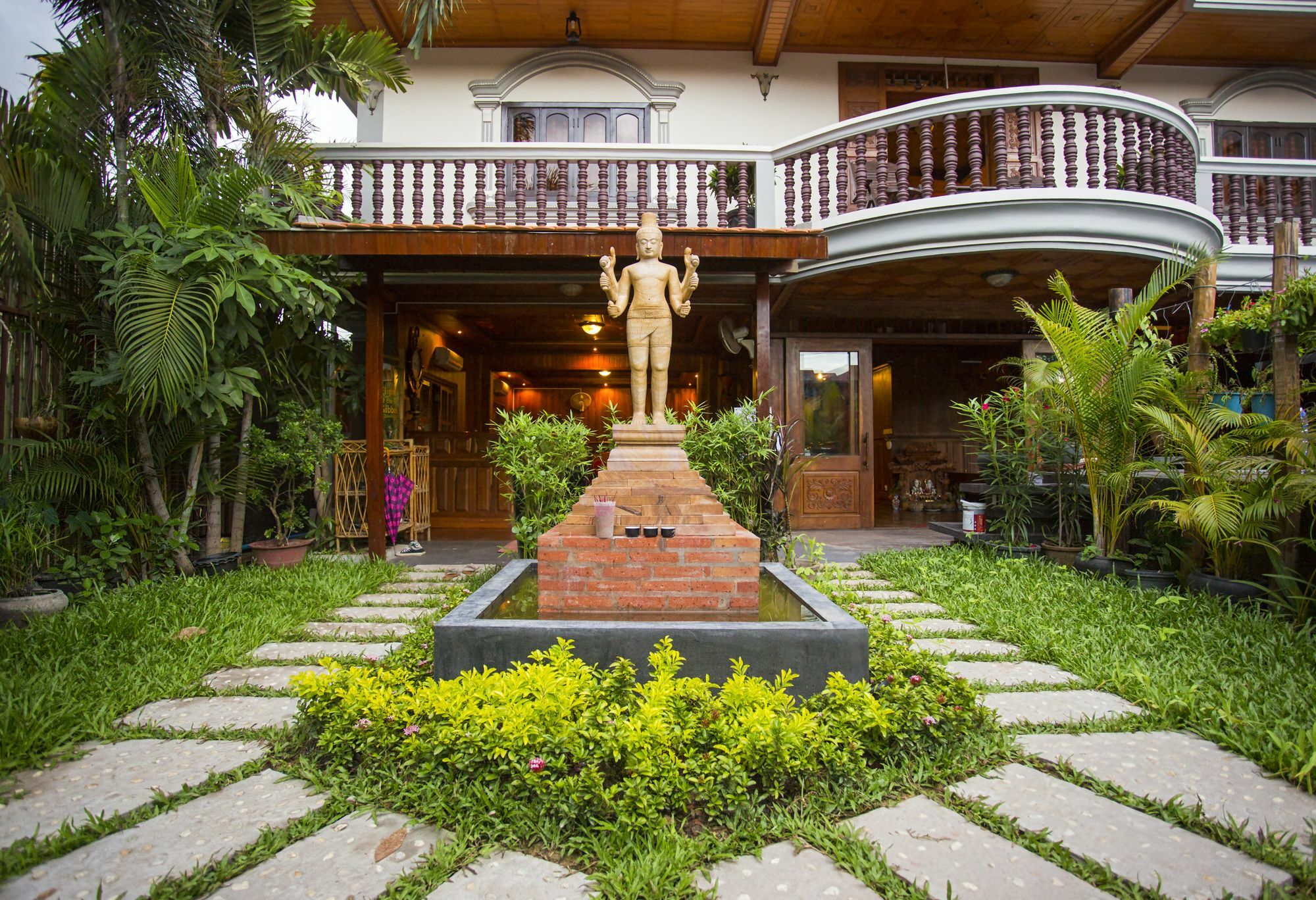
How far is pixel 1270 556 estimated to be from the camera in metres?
3.42

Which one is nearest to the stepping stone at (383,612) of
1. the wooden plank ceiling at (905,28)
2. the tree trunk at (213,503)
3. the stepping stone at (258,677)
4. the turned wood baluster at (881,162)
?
the stepping stone at (258,677)

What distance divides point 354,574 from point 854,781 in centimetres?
400

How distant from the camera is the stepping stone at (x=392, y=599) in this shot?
13.5ft

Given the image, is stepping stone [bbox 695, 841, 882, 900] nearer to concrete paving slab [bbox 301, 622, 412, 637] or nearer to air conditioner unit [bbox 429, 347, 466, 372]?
concrete paving slab [bbox 301, 622, 412, 637]

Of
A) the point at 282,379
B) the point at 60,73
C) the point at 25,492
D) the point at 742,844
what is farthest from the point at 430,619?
the point at 60,73

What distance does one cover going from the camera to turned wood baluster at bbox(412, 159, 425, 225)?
5930mm

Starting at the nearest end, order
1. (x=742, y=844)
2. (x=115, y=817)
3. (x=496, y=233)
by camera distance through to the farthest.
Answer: (x=742, y=844)
(x=115, y=817)
(x=496, y=233)

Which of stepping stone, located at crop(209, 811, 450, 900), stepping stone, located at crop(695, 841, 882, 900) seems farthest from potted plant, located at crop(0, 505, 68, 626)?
stepping stone, located at crop(695, 841, 882, 900)

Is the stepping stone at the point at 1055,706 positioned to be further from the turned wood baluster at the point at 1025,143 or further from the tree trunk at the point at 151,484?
the tree trunk at the point at 151,484

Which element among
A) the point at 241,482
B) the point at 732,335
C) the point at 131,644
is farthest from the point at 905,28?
the point at 131,644

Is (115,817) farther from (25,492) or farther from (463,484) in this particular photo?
(463,484)

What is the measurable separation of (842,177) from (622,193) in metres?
2.19

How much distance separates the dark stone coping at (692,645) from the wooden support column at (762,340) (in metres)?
3.21

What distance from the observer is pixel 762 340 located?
5.59 meters
